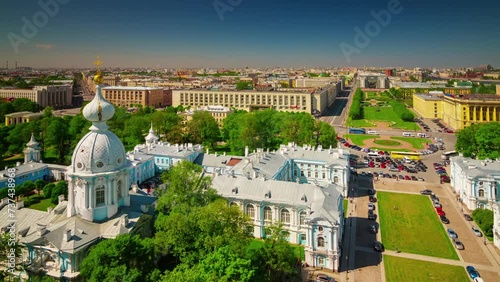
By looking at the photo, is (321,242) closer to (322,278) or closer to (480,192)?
(322,278)

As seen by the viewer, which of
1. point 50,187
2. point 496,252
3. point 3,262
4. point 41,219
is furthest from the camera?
point 50,187

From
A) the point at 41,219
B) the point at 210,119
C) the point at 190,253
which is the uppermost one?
the point at 210,119

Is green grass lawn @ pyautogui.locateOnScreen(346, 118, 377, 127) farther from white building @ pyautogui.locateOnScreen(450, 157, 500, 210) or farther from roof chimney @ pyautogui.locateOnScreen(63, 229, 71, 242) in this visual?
roof chimney @ pyautogui.locateOnScreen(63, 229, 71, 242)

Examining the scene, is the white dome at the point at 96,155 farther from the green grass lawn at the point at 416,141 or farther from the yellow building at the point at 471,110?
the yellow building at the point at 471,110

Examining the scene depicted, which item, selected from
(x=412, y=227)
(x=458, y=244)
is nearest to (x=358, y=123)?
(x=412, y=227)

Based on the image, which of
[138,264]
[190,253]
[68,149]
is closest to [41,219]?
[138,264]

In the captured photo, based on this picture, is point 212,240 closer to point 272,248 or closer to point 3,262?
point 272,248

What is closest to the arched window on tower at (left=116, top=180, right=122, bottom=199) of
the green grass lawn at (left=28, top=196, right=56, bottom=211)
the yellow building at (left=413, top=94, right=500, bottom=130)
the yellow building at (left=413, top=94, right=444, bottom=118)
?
the green grass lawn at (left=28, top=196, right=56, bottom=211)

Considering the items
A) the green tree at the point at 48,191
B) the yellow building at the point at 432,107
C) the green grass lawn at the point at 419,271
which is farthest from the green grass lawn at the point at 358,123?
the green tree at the point at 48,191
